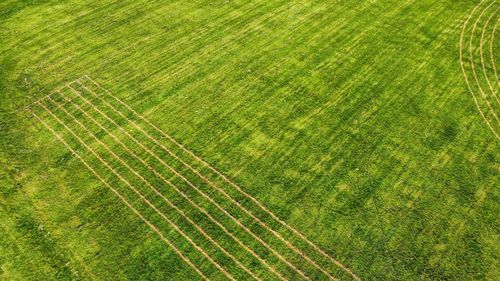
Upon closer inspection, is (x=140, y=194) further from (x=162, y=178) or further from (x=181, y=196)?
(x=181, y=196)

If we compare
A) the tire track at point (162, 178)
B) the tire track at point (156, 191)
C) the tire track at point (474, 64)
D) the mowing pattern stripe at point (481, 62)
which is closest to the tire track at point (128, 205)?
the tire track at point (156, 191)

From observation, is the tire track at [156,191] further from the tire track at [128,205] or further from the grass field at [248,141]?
the tire track at [128,205]

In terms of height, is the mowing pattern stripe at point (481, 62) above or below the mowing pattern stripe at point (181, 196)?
above

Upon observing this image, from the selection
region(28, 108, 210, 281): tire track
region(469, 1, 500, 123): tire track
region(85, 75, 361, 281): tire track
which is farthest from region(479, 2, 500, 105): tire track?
region(28, 108, 210, 281): tire track

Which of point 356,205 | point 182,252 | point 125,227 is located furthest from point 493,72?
point 125,227

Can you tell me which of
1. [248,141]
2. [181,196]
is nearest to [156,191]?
[181,196]

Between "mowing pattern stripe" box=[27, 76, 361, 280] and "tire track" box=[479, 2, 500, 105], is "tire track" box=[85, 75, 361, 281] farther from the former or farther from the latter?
"tire track" box=[479, 2, 500, 105]
